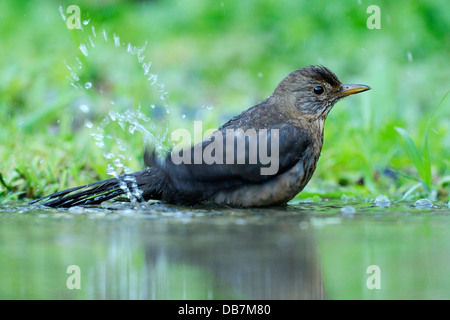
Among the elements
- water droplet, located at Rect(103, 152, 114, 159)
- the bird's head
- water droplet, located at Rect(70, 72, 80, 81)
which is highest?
water droplet, located at Rect(70, 72, 80, 81)

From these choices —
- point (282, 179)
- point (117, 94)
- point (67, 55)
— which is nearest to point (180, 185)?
point (282, 179)

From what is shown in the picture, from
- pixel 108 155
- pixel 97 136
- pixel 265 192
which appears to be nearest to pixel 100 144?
pixel 97 136

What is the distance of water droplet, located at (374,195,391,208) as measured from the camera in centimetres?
482

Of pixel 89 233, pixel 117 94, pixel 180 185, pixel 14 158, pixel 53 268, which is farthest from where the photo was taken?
pixel 117 94

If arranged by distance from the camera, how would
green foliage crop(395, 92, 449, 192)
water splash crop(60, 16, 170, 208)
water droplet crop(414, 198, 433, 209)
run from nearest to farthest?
water droplet crop(414, 198, 433, 209), water splash crop(60, 16, 170, 208), green foliage crop(395, 92, 449, 192)

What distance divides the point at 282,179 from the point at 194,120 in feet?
8.39

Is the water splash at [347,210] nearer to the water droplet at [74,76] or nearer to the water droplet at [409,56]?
the water droplet at [74,76]

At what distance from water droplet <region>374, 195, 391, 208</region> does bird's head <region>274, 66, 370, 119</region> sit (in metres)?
0.83

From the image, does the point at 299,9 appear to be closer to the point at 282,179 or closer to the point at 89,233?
the point at 282,179

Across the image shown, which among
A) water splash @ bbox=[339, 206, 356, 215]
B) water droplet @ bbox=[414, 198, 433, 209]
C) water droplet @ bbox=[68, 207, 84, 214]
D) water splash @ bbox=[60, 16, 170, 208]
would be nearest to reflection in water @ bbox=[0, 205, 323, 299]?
water droplet @ bbox=[68, 207, 84, 214]

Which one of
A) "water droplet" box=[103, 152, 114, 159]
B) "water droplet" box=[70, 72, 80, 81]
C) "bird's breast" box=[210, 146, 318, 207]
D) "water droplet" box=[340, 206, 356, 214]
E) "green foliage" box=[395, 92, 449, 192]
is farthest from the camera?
"water droplet" box=[70, 72, 80, 81]

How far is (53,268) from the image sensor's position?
118 inches

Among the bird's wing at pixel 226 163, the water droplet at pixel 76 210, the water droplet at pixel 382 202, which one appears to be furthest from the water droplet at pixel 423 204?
the water droplet at pixel 76 210

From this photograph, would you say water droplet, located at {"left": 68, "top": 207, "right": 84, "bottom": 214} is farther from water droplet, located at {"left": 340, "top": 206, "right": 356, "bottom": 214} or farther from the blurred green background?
water droplet, located at {"left": 340, "top": 206, "right": 356, "bottom": 214}
